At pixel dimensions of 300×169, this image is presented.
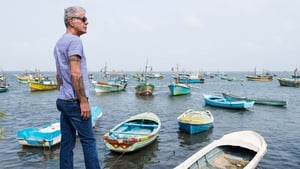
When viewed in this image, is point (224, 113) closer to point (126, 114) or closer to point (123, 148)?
point (126, 114)

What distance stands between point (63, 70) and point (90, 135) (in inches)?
37.4

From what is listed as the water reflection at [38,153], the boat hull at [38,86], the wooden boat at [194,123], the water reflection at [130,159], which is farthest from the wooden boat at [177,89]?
the water reflection at [38,153]

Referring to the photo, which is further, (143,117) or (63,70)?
(143,117)

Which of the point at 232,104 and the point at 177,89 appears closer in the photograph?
the point at 232,104

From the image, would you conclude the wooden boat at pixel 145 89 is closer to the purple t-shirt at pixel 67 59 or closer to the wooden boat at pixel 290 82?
the purple t-shirt at pixel 67 59

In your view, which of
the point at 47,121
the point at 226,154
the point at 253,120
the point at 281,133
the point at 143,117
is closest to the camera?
the point at 226,154

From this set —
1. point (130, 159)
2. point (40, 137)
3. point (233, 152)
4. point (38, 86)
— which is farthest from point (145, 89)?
point (233, 152)

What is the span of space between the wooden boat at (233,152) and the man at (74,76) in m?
5.37

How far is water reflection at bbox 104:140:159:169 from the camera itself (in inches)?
Result: 444

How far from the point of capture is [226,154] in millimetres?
9570

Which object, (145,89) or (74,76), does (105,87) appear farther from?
(74,76)

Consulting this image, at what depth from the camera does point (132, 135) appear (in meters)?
12.9

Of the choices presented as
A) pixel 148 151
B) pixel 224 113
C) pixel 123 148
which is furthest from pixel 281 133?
pixel 123 148

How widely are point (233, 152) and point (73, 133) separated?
24.8ft
